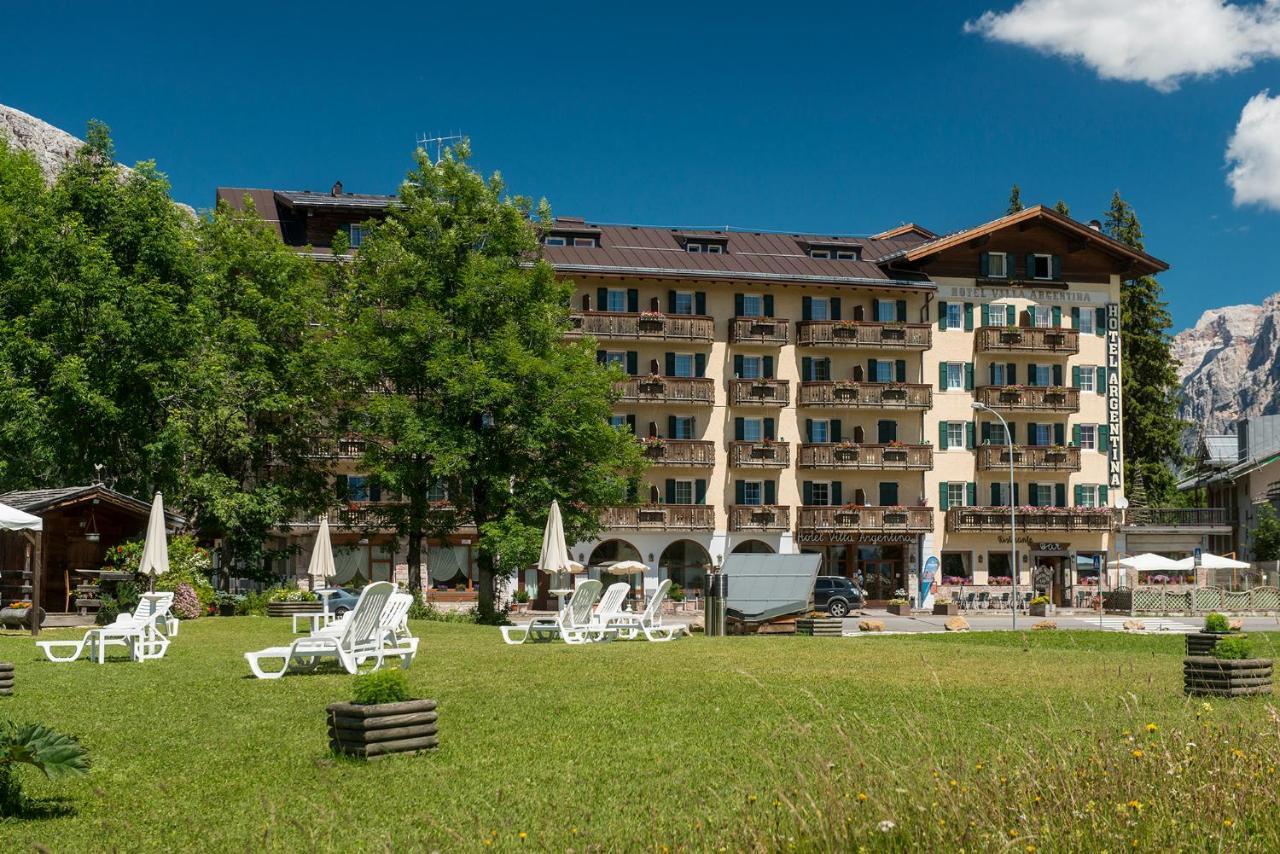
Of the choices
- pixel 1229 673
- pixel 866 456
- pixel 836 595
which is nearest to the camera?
pixel 1229 673

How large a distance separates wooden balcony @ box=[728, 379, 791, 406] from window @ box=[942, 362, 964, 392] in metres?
7.81

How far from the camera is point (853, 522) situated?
60594mm

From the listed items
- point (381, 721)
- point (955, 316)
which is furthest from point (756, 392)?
point (381, 721)

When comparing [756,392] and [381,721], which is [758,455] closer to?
[756,392]

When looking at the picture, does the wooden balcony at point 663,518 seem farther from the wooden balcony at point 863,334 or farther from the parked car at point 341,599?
the parked car at point 341,599

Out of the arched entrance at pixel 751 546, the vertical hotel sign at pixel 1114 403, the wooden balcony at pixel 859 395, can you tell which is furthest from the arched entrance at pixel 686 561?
the vertical hotel sign at pixel 1114 403

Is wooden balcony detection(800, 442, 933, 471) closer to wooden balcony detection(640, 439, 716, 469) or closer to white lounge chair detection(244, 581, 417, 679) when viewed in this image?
wooden balcony detection(640, 439, 716, 469)

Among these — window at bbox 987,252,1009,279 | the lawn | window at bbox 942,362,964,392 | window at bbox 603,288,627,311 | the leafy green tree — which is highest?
window at bbox 987,252,1009,279

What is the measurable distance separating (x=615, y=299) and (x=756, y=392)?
7115 mm

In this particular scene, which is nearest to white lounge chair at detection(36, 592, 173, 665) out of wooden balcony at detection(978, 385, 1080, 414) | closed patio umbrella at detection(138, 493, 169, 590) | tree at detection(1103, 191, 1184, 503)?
closed patio umbrella at detection(138, 493, 169, 590)

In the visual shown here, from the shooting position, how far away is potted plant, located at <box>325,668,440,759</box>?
398 inches

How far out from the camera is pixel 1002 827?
266 inches

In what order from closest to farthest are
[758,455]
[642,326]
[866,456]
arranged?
1. [642,326]
2. [758,455]
3. [866,456]

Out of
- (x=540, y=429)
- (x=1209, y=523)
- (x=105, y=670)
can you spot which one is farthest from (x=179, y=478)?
(x=1209, y=523)
